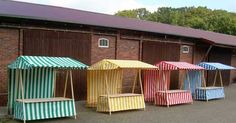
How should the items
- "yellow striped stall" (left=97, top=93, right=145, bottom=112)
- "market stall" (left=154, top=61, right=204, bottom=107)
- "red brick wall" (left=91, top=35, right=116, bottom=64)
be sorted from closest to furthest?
"yellow striped stall" (left=97, top=93, right=145, bottom=112)
"market stall" (left=154, top=61, right=204, bottom=107)
"red brick wall" (left=91, top=35, right=116, bottom=64)

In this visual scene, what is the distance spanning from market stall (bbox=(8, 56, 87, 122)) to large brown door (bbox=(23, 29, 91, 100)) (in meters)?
2.32

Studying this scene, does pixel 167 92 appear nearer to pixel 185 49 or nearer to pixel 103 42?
pixel 103 42

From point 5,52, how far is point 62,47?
260 cm

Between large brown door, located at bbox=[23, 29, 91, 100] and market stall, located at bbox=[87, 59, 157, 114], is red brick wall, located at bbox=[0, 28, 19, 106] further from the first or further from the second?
market stall, located at bbox=[87, 59, 157, 114]

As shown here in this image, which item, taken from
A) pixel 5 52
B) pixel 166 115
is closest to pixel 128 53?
pixel 166 115

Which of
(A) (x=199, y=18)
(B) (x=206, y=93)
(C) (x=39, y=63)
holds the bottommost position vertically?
(B) (x=206, y=93)

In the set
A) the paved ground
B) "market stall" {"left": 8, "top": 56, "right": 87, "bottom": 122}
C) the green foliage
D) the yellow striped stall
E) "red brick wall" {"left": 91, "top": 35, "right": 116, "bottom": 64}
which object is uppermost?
the green foliage

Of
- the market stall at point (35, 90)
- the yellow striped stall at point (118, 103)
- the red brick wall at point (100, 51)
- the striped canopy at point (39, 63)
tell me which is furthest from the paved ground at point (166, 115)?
the red brick wall at point (100, 51)

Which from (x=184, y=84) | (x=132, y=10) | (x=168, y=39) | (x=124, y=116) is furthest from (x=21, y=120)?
(x=132, y=10)

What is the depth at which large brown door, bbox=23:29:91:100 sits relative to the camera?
51.8 feet

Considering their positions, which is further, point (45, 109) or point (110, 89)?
point (110, 89)

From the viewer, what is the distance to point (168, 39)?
2294 cm

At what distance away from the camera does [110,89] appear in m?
16.9

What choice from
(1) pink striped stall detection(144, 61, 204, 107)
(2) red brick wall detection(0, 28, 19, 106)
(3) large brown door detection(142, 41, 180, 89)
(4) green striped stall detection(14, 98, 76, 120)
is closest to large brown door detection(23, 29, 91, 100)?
(2) red brick wall detection(0, 28, 19, 106)
